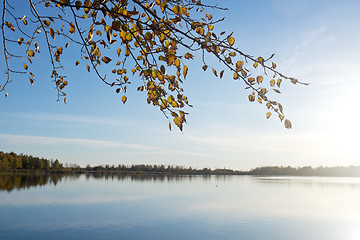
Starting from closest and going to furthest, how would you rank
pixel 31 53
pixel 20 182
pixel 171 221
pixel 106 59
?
pixel 106 59, pixel 31 53, pixel 171 221, pixel 20 182

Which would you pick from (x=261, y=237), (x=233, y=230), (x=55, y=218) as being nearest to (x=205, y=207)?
(x=233, y=230)

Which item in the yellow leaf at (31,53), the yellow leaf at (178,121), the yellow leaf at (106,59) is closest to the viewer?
the yellow leaf at (178,121)

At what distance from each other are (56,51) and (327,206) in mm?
69184

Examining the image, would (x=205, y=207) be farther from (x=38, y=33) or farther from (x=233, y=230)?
(x=38, y=33)

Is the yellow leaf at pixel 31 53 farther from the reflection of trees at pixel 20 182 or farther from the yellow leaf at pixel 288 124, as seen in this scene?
the reflection of trees at pixel 20 182

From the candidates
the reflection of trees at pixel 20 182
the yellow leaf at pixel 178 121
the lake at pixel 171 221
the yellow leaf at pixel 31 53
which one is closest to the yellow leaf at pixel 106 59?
the yellow leaf at pixel 178 121

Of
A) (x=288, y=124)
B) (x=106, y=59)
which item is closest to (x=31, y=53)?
(x=106, y=59)

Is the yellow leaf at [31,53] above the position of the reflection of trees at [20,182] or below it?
above

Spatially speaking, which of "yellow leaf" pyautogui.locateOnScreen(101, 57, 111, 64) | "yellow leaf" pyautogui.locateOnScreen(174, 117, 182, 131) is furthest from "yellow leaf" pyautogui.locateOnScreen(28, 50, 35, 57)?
"yellow leaf" pyautogui.locateOnScreen(174, 117, 182, 131)

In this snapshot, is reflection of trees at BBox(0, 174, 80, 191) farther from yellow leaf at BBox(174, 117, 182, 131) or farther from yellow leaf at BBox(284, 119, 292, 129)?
yellow leaf at BBox(284, 119, 292, 129)

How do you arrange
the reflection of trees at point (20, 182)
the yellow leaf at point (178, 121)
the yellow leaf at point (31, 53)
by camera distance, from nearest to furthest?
the yellow leaf at point (178, 121) < the yellow leaf at point (31, 53) < the reflection of trees at point (20, 182)

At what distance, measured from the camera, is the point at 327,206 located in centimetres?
6316

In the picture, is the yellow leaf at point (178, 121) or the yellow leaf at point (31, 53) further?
the yellow leaf at point (31, 53)

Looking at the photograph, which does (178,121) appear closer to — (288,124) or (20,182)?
(288,124)
